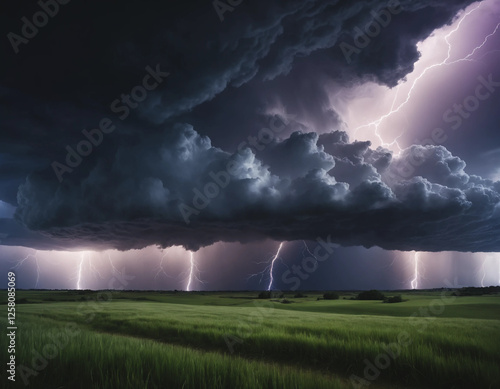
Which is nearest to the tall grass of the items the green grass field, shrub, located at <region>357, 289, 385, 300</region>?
the green grass field

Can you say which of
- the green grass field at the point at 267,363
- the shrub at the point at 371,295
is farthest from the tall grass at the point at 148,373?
the shrub at the point at 371,295

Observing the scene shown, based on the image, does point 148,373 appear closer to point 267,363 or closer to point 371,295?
point 267,363

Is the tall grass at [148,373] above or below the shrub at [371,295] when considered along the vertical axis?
above

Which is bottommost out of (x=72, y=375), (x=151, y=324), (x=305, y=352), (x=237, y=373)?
(x=151, y=324)

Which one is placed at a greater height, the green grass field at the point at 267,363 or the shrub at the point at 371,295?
the green grass field at the point at 267,363

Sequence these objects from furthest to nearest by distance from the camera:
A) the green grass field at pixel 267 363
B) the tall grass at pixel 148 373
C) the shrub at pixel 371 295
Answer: the shrub at pixel 371 295, the green grass field at pixel 267 363, the tall grass at pixel 148 373

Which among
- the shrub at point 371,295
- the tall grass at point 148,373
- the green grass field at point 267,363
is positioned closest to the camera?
the tall grass at point 148,373

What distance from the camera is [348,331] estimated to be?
37.0 ft

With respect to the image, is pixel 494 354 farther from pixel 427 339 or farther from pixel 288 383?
pixel 288 383

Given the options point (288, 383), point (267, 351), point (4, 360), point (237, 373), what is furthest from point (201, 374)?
point (267, 351)

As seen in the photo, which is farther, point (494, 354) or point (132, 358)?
point (494, 354)

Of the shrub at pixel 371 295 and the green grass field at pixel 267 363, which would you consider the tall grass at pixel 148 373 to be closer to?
the green grass field at pixel 267 363

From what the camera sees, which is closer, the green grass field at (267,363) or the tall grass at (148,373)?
the tall grass at (148,373)

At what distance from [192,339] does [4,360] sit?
721 cm
